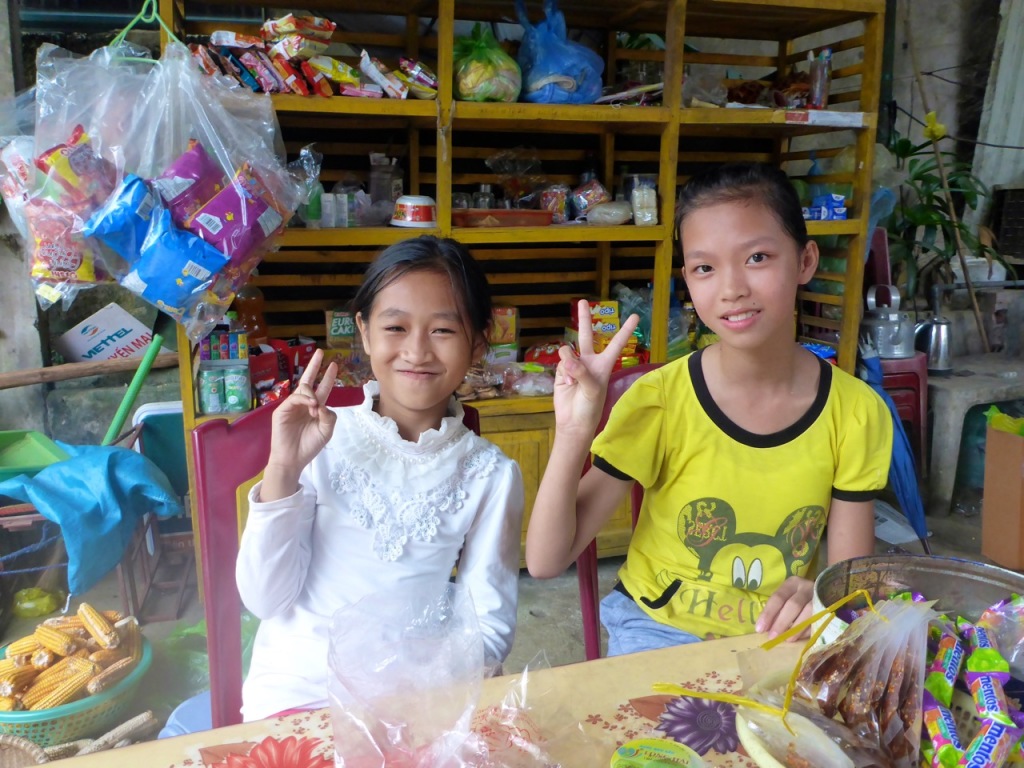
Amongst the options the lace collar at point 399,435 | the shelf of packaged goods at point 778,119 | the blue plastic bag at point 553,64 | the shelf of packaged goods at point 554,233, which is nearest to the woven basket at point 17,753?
the lace collar at point 399,435

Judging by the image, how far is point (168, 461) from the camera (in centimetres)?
290

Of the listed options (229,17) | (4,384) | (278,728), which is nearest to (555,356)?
(229,17)

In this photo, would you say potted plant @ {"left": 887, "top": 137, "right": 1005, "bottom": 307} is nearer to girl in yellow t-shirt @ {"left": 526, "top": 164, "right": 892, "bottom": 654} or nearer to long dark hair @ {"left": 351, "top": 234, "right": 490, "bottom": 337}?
girl in yellow t-shirt @ {"left": 526, "top": 164, "right": 892, "bottom": 654}

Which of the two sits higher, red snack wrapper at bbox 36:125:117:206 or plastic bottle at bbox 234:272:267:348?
red snack wrapper at bbox 36:125:117:206

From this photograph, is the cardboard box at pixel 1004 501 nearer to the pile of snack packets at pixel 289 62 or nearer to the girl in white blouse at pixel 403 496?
the girl in white blouse at pixel 403 496

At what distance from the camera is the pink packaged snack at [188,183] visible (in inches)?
80.7

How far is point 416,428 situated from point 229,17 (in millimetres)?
2202

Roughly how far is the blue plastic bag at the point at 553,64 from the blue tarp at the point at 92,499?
1.75m

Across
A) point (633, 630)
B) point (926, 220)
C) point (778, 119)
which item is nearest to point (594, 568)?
point (633, 630)

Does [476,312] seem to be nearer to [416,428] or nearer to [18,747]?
[416,428]

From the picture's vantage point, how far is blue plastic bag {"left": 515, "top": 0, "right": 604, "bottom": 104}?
8.50ft

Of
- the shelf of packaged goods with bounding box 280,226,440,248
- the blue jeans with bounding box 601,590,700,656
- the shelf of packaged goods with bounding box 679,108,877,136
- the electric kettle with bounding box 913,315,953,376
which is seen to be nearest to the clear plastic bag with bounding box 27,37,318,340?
the shelf of packaged goods with bounding box 280,226,440,248

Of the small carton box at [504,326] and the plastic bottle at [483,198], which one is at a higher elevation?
the plastic bottle at [483,198]

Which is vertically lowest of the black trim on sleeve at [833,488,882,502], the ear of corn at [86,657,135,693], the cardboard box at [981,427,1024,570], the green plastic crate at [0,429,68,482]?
the ear of corn at [86,657,135,693]
